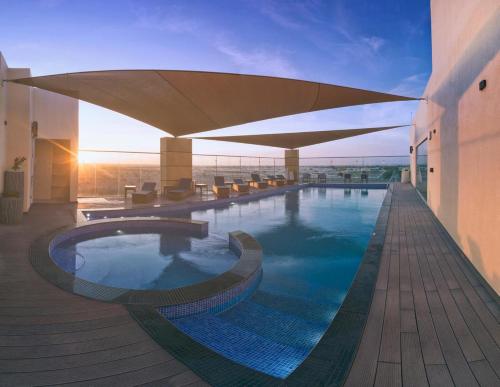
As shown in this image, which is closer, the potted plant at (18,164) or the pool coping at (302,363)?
the pool coping at (302,363)

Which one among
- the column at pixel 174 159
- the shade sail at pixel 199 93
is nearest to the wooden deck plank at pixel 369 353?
the shade sail at pixel 199 93

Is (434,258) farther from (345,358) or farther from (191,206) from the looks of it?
(191,206)

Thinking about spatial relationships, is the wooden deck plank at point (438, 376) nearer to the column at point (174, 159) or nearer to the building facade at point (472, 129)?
the building facade at point (472, 129)

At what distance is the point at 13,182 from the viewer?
19.6 feet

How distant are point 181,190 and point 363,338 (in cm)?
918

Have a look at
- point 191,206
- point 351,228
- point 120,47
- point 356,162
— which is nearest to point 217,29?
point 120,47

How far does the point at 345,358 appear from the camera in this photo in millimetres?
1773

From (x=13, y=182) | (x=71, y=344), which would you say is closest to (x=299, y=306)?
(x=71, y=344)

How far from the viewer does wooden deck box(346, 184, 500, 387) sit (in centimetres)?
161

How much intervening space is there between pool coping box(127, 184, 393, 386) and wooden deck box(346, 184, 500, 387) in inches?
2.7

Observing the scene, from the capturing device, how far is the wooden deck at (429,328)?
5.29 ft

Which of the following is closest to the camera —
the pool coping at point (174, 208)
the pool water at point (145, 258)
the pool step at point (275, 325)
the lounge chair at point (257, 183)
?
the pool step at point (275, 325)

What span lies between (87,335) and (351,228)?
20.8ft

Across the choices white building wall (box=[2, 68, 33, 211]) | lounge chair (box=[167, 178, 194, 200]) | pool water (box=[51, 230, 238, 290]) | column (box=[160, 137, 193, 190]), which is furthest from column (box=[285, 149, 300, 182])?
white building wall (box=[2, 68, 33, 211])
